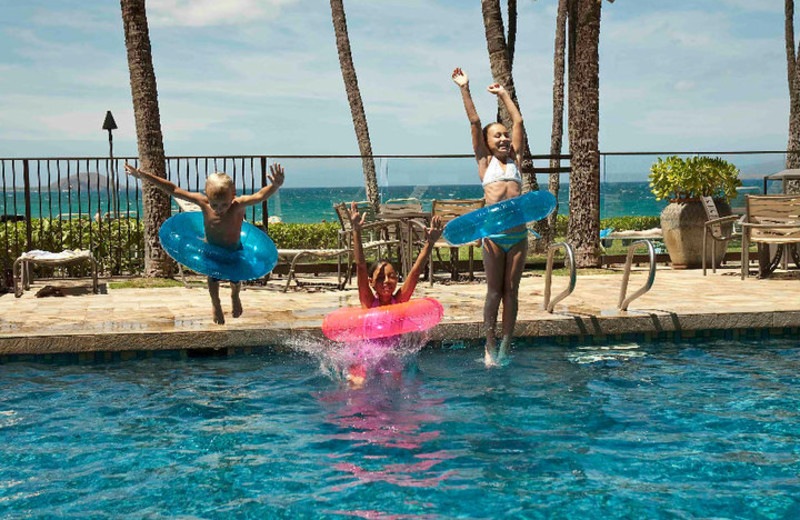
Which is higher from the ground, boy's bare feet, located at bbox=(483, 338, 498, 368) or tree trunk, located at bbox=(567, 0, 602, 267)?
tree trunk, located at bbox=(567, 0, 602, 267)

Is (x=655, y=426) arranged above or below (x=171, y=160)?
below

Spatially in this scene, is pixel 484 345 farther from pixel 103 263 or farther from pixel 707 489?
pixel 103 263

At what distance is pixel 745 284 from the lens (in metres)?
10.2

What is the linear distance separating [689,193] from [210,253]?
7.90 meters

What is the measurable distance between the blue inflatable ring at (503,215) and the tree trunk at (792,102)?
326 inches

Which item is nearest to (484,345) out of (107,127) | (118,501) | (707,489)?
(707,489)

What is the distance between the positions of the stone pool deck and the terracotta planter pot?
251cm

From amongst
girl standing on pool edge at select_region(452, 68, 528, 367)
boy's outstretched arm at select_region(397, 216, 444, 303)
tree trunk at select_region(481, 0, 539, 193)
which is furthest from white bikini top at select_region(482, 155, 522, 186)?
tree trunk at select_region(481, 0, 539, 193)

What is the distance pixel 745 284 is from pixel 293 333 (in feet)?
18.3

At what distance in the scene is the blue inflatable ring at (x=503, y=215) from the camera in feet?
19.7

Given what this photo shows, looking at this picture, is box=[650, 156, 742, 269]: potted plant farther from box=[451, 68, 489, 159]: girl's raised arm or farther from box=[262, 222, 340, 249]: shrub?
box=[262, 222, 340, 249]: shrub

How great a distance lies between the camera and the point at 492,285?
249 inches

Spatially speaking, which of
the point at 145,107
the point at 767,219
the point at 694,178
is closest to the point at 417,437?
the point at 767,219

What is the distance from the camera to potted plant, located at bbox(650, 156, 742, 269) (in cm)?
1259
